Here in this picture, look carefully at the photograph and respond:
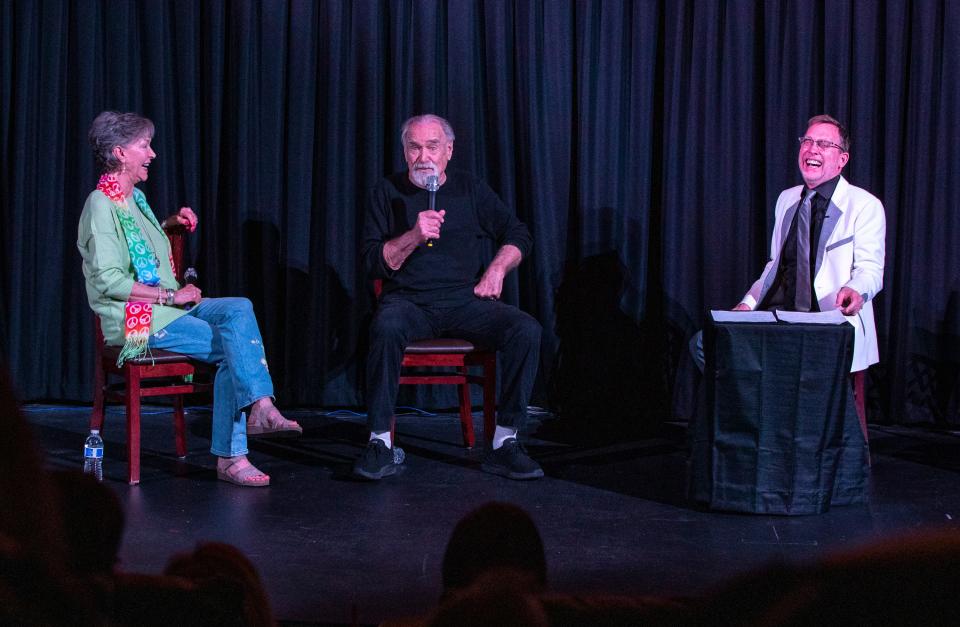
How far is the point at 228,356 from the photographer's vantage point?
3473 mm

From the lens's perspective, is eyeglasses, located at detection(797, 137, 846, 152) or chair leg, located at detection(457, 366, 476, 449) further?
chair leg, located at detection(457, 366, 476, 449)

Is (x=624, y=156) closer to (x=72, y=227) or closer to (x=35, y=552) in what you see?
(x=72, y=227)

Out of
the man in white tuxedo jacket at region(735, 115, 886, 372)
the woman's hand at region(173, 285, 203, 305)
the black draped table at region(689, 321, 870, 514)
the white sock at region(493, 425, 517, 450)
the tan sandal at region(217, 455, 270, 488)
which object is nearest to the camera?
the black draped table at region(689, 321, 870, 514)

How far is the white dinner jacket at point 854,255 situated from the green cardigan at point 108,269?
2.28 metres

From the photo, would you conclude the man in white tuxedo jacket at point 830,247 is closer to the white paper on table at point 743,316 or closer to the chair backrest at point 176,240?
the white paper on table at point 743,316

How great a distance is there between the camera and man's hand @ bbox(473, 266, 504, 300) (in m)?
3.76

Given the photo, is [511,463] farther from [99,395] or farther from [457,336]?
[99,395]

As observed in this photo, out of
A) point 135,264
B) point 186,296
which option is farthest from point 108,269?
point 186,296

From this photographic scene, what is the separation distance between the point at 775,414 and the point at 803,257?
104cm

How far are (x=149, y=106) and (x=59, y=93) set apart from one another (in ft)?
1.48

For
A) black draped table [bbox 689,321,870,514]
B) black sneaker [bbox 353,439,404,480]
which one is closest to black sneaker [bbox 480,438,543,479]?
black sneaker [bbox 353,439,404,480]

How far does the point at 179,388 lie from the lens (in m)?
3.62

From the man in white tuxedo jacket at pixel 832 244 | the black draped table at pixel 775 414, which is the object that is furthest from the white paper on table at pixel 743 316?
the man in white tuxedo jacket at pixel 832 244

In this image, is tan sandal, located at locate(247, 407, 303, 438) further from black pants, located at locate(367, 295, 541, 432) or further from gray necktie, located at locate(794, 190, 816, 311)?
gray necktie, located at locate(794, 190, 816, 311)
